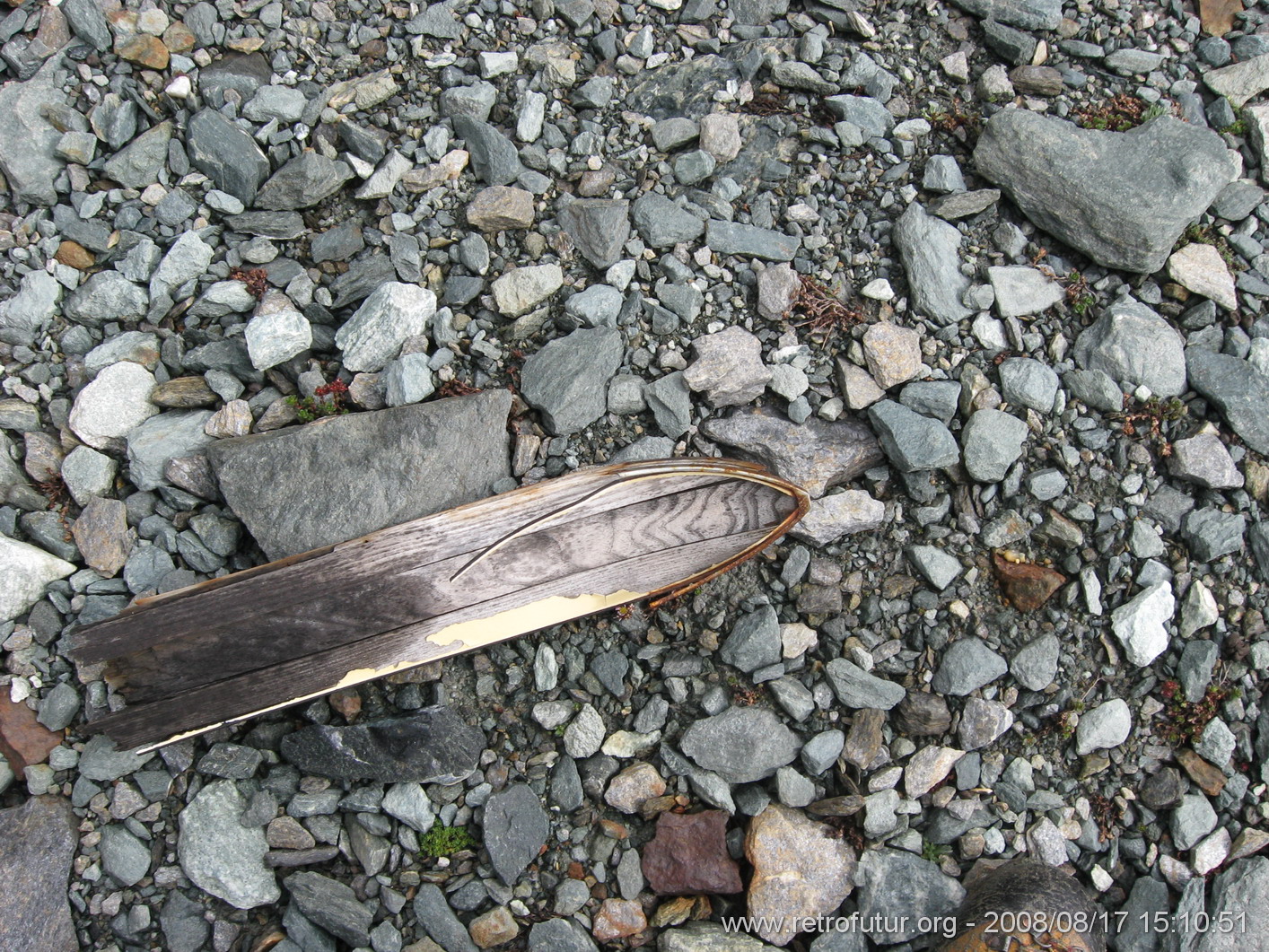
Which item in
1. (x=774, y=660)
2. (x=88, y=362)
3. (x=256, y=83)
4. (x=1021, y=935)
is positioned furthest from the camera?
(x=256, y=83)

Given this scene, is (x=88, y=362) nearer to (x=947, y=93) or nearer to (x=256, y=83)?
(x=256, y=83)

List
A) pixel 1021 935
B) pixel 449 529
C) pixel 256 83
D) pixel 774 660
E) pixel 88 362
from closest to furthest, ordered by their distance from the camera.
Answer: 1. pixel 1021 935
2. pixel 449 529
3. pixel 774 660
4. pixel 88 362
5. pixel 256 83

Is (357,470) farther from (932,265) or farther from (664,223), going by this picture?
(932,265)

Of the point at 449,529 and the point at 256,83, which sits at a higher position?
the point at 256,83

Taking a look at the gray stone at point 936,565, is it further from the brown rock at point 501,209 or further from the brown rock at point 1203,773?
the brown rock at point 501,209

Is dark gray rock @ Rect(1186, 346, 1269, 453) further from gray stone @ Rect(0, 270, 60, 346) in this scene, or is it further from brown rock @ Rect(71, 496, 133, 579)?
gray stone @ Rect(0, 270, 60, 346)

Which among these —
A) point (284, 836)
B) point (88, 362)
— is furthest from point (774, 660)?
point (88, 362)

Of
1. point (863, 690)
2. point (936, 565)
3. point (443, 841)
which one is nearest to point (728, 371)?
point (936, 565)
